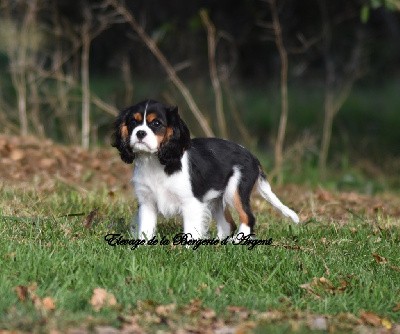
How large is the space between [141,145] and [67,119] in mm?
6991

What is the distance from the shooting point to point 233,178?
28.1ft

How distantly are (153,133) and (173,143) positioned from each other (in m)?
0.20

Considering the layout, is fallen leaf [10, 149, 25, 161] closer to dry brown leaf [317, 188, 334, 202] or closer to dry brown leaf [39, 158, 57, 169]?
dry brown leaf [39, 158, 57, 169]

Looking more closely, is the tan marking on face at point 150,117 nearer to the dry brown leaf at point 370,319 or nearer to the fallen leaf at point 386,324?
the dry brown leaf at point 370,319

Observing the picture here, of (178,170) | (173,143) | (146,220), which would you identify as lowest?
(146,220)

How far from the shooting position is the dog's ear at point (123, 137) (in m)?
7.97

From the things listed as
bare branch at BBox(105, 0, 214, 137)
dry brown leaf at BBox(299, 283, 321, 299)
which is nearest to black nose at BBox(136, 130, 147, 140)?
dry brown leaf at BBox(299, 283, 321, 299)

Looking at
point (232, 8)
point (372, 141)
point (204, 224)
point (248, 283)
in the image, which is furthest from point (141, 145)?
point (232, 8)

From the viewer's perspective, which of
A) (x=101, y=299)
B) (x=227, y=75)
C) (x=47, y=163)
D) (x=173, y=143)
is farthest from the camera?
(x=227, y=75)

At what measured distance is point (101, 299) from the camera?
628 centimetres

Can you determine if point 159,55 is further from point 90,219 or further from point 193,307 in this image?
point 193,307

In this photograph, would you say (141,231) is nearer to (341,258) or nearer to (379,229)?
(341,258)

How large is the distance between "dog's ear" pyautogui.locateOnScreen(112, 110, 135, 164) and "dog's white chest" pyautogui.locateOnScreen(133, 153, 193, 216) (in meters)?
0.12

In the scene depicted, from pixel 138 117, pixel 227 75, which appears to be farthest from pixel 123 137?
pixel 227 75
